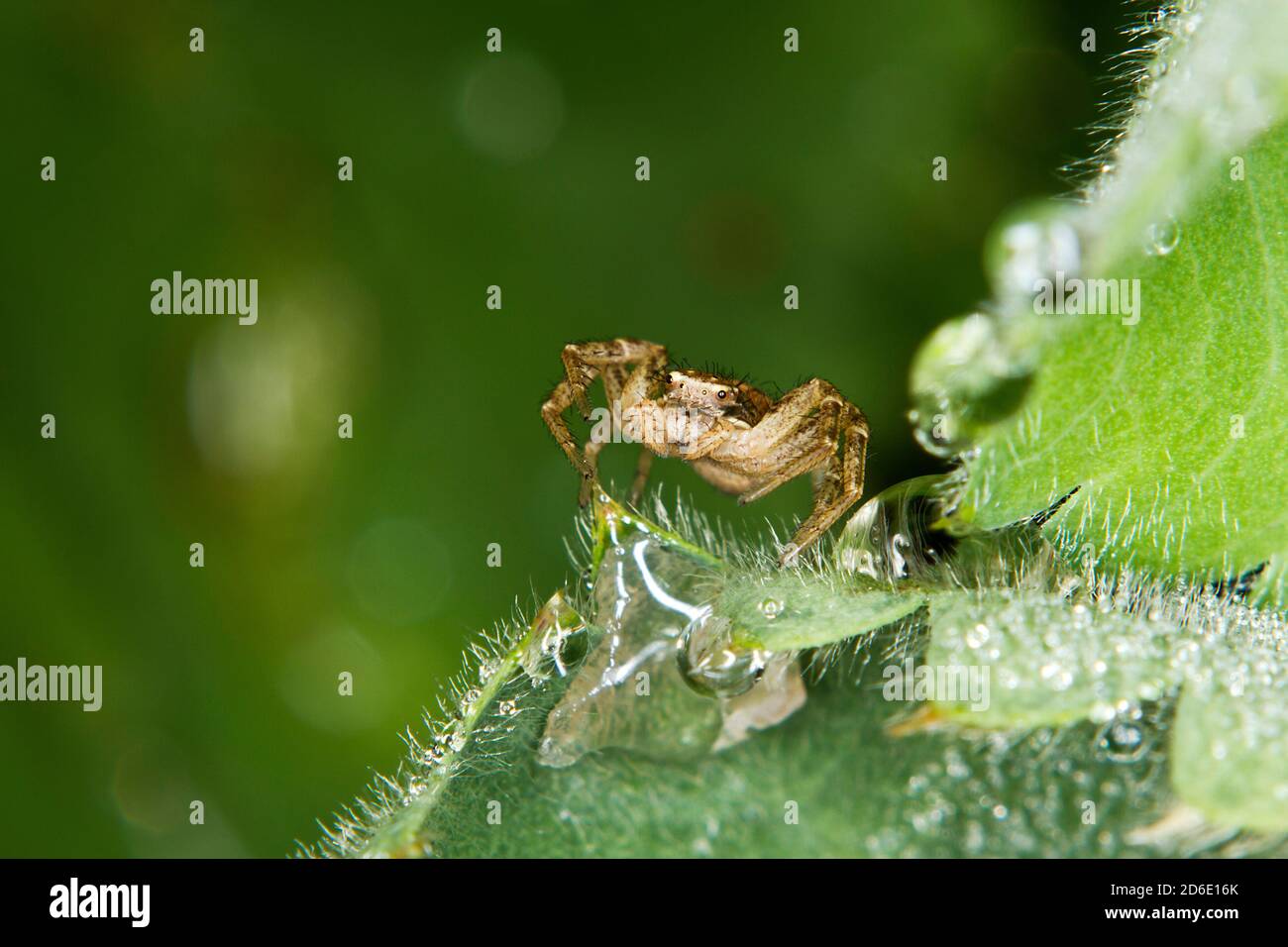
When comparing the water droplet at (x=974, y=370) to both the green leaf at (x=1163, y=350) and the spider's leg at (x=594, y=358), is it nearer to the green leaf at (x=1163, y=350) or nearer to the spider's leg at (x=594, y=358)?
the green leaf at (x=1163, y=350)

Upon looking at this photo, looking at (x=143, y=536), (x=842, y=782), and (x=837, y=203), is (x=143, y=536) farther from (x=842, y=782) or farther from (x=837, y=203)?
(x=842, y=782)

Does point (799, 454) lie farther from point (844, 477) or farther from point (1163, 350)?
point (1163, 350)

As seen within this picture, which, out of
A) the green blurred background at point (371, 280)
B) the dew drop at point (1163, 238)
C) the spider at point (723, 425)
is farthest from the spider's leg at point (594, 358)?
the dew drop at point (1163, 238)

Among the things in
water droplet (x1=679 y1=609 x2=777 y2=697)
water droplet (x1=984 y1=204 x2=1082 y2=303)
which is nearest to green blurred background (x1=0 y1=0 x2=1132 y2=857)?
water droplet (x1=679 y1=609 x2=777 y2=697)

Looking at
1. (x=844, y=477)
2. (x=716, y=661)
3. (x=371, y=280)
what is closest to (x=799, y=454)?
(x=844, y=477)

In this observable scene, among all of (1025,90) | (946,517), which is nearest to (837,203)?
(1025,90)
